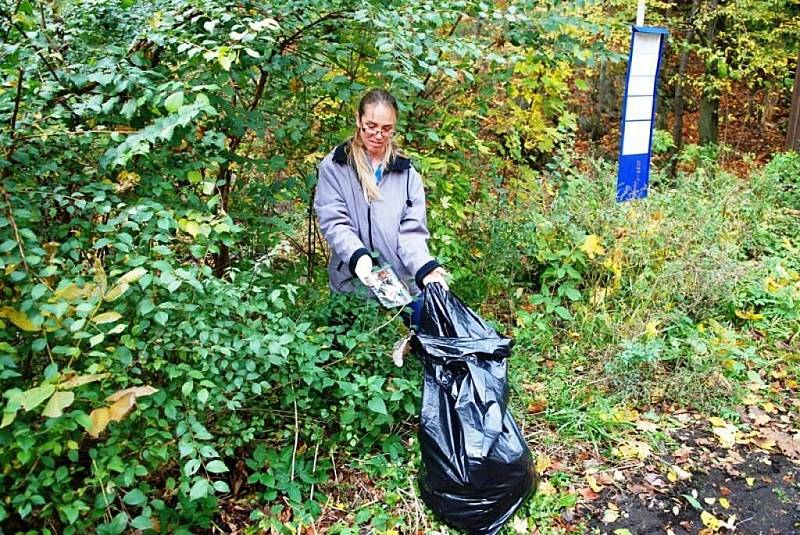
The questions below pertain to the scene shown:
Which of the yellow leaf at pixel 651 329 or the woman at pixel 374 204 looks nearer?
the woman at pixel 374 204

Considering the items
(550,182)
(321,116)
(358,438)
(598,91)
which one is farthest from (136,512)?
(598,91)

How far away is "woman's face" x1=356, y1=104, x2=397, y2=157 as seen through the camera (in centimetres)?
268

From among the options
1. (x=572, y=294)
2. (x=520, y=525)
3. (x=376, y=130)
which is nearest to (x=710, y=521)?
(x=520, y=525)

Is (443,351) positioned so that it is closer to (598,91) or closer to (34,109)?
(34,109)

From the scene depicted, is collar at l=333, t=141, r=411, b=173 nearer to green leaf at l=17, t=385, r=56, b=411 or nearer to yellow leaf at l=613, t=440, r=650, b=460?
green leaf at l=17, t=385, r=56, b=411

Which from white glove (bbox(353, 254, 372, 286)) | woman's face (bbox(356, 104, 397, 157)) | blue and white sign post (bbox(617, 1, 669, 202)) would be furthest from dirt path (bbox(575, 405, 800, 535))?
blue and white sign post (bbox(617, 1, 669, 202))

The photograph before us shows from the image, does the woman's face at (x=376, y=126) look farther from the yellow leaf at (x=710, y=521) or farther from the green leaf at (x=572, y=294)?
the yellow leaf at (x=710, y=521)

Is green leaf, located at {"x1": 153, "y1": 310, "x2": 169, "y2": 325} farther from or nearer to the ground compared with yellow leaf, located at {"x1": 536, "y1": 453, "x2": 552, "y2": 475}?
farther from the ground

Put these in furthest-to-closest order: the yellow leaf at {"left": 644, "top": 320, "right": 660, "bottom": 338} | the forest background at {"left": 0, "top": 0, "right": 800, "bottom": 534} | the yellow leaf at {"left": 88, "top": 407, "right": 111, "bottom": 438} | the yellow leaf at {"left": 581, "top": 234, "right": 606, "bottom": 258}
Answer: the yellow leaf at {"left": 581, "top": 234, "right": 606, "bottom": 258} < the yellow leaf at {"left": 644, "top": 320, "right": 660, "bottom": 338} < the forest background at {"left": 0, "top": 0, "right": 800, "bottom": 534} < the yellow leaf at {"left": 88, "top": 407, "right": 111, "bottom": 438}

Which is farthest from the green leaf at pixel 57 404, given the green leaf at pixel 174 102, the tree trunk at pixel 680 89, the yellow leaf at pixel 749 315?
the tree trunk at pixel 680 89

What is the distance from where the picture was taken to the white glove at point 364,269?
8.57 feet

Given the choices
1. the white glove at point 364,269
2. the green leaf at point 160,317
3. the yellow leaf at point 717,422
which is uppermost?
the green leaf at point 160,317

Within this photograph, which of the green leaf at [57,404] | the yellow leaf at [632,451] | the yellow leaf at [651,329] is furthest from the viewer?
the yellow leaf at [651,329]

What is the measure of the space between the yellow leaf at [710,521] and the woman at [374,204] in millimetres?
1511
